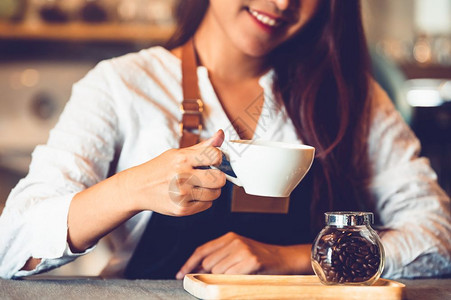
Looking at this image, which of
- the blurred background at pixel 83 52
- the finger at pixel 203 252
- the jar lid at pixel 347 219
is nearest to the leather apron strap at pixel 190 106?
the finger at pixel 203 252

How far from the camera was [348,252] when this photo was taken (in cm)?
108

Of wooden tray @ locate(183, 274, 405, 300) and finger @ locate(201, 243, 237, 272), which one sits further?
finger @ locate(201, 243, 237, 272)

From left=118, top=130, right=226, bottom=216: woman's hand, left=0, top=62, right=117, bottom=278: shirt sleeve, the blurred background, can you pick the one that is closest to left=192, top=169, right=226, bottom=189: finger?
left=118, top=130, right=226, bottom=216: woman's hand

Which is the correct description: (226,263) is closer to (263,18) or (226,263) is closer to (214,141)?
(214,141)

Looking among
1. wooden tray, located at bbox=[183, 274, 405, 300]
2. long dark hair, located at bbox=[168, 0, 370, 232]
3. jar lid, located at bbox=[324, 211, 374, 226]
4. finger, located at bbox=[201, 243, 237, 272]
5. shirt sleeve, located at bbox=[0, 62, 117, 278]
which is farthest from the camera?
long dark hair, located at bbox=[168, 0, 370, 232]

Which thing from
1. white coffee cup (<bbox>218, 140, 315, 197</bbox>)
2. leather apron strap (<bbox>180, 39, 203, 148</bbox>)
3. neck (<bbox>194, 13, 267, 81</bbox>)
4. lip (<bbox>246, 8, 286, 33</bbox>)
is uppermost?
lip (<bbox>246, 8, 286, 33</bbox>)

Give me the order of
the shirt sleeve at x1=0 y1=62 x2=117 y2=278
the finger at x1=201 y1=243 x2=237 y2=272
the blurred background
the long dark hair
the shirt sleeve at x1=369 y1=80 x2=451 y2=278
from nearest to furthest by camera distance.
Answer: the shirt sleeve at x1=0 y1=62 x2=117 y2=278 → the finger at x1=201 y1=243 x2=237 y2=272 → the shirt sleeve at x1=369 y1=80 x2=451 y2=278 → the long dark hair → the blurred background

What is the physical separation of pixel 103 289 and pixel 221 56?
75 centimetres

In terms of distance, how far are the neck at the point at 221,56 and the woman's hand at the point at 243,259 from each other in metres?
0.47

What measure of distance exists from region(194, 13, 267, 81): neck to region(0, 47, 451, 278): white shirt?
51mm

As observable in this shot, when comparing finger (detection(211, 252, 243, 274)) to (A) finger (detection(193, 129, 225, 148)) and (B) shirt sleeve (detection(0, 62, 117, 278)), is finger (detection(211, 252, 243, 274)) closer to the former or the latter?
(B) shirt sleeve (detection(0, 62, 117, 278))

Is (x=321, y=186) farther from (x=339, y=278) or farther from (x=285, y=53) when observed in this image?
(x=339, y=278)

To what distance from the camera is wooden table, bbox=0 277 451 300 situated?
3.48 ft

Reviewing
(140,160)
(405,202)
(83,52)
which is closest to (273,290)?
(140,160)
